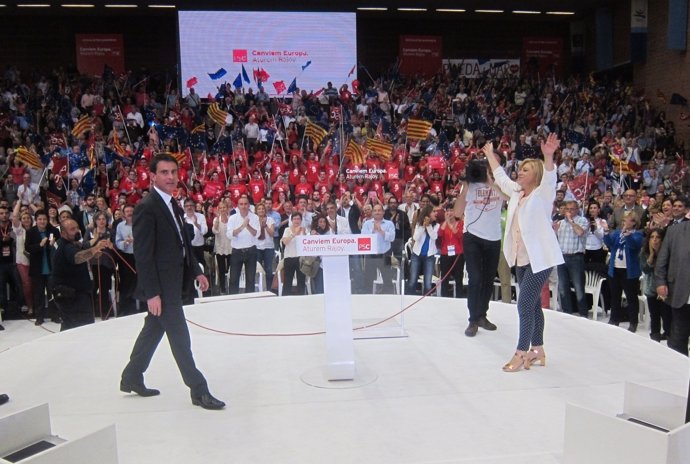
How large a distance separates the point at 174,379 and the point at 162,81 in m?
15.7

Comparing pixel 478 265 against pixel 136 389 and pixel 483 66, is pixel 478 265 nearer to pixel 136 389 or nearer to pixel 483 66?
pixel 136 389

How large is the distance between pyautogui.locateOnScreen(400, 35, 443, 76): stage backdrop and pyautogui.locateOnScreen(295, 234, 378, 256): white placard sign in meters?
17.3

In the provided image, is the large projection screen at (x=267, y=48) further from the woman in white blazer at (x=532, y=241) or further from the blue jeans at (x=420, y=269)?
the woman in white blazer at (x=532, y=241)

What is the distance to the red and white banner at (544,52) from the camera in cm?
2105

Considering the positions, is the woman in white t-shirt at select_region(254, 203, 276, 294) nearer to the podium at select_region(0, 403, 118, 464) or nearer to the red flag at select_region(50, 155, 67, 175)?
the red flag at select_region(50, 155, 67, 175)

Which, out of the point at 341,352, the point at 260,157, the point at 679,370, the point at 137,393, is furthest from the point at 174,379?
the point at 260,157

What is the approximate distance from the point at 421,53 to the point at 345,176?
1042 centimetres

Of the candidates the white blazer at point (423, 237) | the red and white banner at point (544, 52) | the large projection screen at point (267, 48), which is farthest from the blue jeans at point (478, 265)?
the red and white banner at point (544, 52)

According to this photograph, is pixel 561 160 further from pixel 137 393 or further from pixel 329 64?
pixel 137 393

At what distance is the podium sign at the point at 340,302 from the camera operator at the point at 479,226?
46.7 inches

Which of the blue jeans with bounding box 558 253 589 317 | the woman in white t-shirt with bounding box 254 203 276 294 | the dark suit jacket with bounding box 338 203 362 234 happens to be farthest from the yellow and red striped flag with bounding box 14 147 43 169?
the blue jeans with bounding box 558 253 589 317

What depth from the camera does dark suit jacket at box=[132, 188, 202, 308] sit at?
11.1 ft

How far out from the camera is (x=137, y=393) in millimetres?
3721

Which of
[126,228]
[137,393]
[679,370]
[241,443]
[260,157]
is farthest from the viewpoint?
[260,157]
